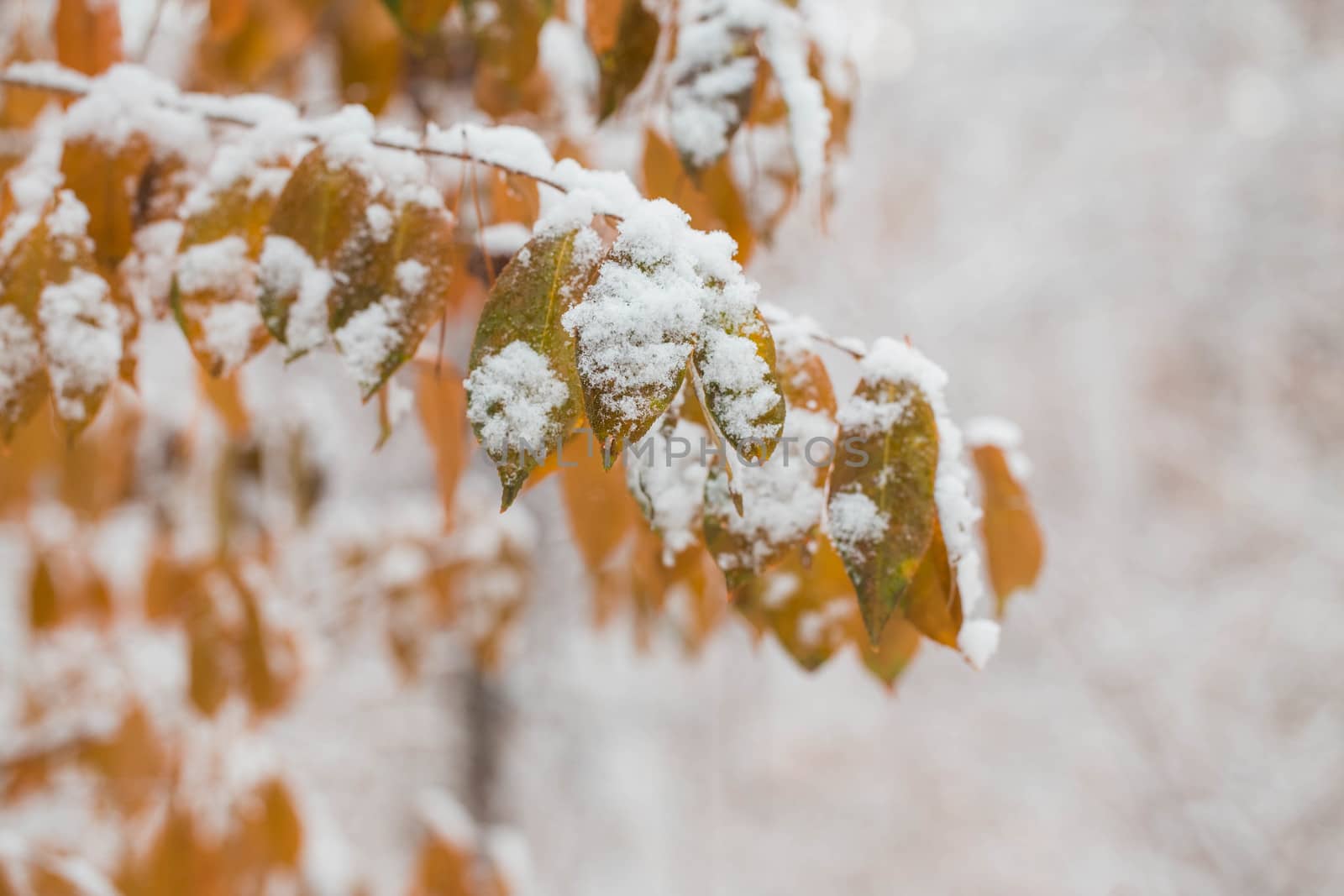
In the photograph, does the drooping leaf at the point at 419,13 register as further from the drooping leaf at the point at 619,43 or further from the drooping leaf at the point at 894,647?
the drooping leaf at the point at 894,647

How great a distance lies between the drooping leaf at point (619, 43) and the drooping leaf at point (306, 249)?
206mm

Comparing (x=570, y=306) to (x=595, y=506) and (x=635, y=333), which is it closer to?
(x=635, y=333)

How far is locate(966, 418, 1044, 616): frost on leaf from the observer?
1.88 ft

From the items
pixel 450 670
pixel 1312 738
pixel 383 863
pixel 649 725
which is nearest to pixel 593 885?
pixel 649 725

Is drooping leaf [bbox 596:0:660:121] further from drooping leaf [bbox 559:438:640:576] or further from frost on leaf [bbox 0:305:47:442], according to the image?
frost on leaf [bbox 0:305:47:442]

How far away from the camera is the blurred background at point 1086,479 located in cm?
261

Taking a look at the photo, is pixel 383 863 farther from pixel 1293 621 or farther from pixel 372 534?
pixel 1293 621

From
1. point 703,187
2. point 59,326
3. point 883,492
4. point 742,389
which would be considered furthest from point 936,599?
point 59,326

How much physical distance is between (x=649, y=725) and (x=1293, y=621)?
2.34m

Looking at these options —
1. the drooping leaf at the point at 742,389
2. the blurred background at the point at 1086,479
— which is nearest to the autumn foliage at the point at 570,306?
the drooping leaf at the point at 742,389

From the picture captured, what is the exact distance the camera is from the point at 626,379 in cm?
34

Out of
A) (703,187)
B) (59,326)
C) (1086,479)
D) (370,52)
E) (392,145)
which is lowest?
(59,326)

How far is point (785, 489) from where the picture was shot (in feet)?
1.50

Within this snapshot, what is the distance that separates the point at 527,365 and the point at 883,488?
0.18m
